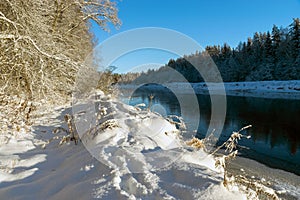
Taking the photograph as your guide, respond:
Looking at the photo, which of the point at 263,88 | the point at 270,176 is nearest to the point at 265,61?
the point at 263,88

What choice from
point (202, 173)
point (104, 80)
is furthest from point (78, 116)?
point (104, 80)

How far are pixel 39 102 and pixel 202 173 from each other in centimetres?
460

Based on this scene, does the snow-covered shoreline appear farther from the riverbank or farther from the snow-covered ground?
the snow-covered ground

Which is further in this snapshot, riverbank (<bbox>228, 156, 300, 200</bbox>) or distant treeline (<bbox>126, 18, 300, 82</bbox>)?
distant treeline (<bbox>126, 18, 300, 82</bbox>)

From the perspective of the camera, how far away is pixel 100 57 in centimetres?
1390

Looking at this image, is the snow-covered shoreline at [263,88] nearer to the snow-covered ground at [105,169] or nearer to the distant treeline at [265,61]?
the distant treeline at [265,61]

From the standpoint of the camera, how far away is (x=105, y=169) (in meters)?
2.11

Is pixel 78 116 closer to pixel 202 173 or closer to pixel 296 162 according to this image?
pixel 202 173

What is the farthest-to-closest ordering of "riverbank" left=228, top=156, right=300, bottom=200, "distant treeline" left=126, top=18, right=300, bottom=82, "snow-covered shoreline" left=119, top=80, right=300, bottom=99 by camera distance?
1. "distant treeline" left=126, top=18, right=300, bottom=82
2. "snow-covered shoreline" left=119, top=80, right=300, bottom=99
3. "riverbank" left=228, top=156, right=300, bottom=200

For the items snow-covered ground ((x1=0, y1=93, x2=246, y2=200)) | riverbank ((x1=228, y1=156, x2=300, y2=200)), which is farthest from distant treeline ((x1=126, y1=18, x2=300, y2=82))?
snow-covered ground ((x1=0, y1=93, x2=246, y2=200))

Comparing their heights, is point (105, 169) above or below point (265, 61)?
below

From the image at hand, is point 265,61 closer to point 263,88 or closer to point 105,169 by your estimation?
point 263,88

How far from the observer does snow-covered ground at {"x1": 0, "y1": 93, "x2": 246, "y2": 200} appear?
1.74 metres

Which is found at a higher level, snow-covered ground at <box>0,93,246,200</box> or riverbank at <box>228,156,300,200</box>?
snow-covered ground at <box>0,93,246,200</box>
